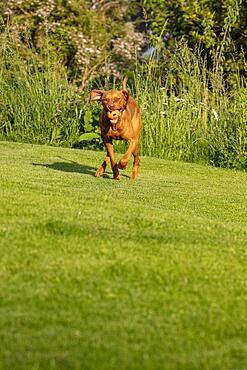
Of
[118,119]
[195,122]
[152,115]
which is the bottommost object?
[195,122]

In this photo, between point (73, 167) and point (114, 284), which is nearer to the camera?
point (114, 284)

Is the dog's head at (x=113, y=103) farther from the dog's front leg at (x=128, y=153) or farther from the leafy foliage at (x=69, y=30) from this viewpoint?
the leafy foliage at (x=69, y=30)

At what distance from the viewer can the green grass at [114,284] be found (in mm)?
3822

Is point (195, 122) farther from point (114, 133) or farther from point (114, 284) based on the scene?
point (114, 284)

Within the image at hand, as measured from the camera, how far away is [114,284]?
474 centimetres

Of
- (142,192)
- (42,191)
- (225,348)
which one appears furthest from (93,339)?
(142,192)

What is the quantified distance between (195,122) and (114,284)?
10.3 meters

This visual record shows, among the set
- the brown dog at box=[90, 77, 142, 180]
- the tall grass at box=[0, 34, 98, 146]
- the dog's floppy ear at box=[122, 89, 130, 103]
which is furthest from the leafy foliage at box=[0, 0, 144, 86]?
the dog's floppy ear at box=[122, 89, 130, 103]

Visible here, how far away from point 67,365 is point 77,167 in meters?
7.71

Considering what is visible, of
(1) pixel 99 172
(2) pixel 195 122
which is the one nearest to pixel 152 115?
(2) pixel 195 122

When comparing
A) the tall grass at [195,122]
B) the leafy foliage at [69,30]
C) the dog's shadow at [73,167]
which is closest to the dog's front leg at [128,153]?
the dog's shadow at [73,167]

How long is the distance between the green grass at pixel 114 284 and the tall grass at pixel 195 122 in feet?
19.2

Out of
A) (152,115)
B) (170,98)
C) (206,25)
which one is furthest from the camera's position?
(206,25)

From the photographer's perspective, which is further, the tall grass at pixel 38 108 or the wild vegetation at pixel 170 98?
the tall grass at pixel 38 108
